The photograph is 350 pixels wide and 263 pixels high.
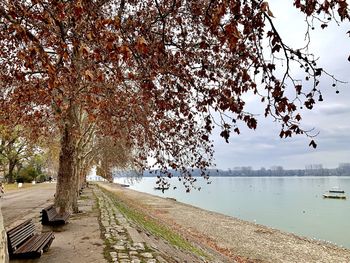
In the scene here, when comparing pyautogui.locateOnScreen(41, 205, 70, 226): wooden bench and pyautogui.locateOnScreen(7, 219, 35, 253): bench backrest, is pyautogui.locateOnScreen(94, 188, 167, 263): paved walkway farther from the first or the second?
pyautogui.locateOnScreen(7, 219, 35, 253): bench backrest

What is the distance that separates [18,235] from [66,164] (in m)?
7.50

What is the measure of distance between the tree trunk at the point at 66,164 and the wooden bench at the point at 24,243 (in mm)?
6194

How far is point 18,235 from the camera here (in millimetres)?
7988

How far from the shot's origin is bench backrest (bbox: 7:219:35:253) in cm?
732

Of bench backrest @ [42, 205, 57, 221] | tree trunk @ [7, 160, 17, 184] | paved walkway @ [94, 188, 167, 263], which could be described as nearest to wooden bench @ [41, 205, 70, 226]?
bench backrest @ [42, 205, 57, 221]

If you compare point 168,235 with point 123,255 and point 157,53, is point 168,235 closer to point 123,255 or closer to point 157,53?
point 123,255

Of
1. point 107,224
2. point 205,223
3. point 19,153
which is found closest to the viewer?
point 107,224

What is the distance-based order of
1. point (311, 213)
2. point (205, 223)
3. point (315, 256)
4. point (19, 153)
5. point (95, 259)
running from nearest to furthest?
point (95, 259) < point (315, 256) < point (205, 223) < point (311, 213) < point (19, 153)

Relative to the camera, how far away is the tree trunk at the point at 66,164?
595 inches

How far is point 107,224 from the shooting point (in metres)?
13.9

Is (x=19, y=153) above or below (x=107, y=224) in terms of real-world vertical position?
above

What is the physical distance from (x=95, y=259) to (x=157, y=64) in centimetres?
511

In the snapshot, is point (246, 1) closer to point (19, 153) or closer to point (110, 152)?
point (110, 152)

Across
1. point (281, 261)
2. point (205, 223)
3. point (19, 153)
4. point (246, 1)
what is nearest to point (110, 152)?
point (205, 223)
